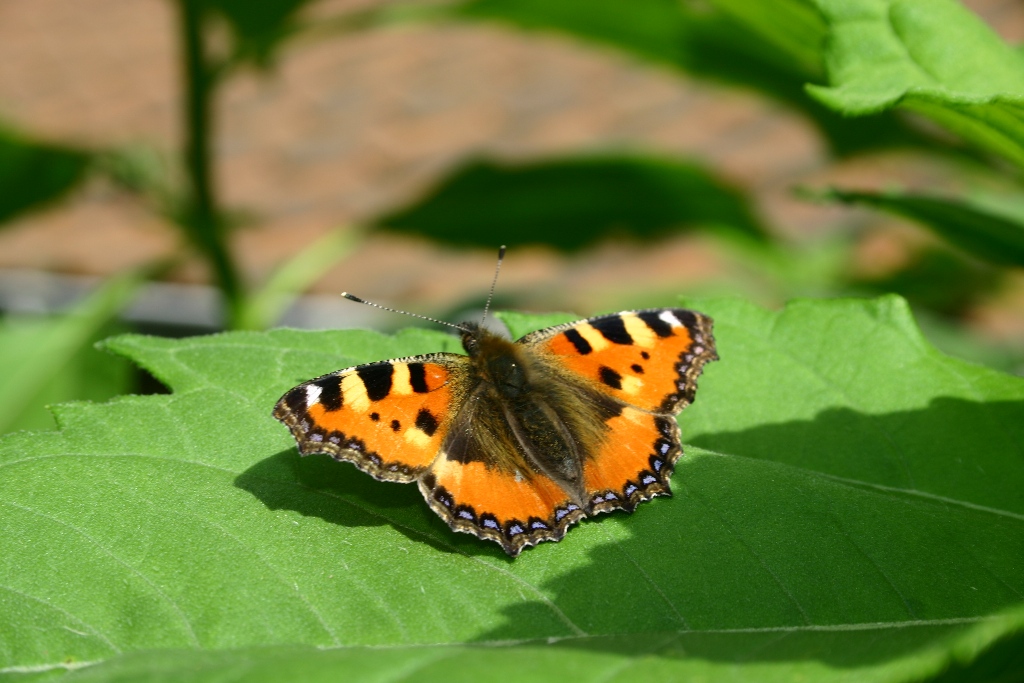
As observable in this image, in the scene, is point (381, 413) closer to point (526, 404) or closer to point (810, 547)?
point (526, 404)

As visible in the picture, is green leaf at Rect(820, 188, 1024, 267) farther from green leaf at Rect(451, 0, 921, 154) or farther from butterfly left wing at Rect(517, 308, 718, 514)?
green leaf at Rect(451, 0, 921, 154)

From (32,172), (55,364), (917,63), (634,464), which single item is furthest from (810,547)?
(32,172)

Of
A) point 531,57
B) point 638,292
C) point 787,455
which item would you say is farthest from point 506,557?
point 531,57

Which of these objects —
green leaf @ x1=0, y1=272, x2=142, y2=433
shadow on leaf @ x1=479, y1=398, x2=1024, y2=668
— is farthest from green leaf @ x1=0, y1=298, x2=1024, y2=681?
green leaf @ x1=0, y1=272, x2=142, y2=433

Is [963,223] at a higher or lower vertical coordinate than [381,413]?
higher

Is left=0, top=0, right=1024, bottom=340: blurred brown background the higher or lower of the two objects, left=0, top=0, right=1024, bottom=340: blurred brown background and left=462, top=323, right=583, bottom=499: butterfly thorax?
the lower

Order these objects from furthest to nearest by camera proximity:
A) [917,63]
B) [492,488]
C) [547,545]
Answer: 1. [492,488]
2. [547,545]
3. [917,63]

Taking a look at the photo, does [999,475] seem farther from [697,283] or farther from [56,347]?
[697,283]
